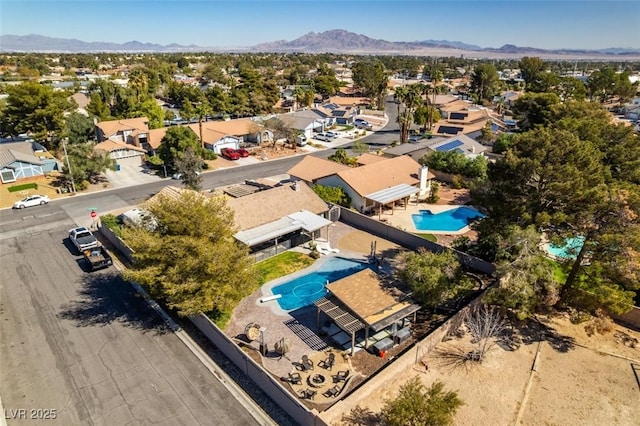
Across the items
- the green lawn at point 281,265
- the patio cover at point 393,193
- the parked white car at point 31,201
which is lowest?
the green lawn at point 281,265

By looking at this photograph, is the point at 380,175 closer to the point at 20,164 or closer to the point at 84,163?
the point at 84,163

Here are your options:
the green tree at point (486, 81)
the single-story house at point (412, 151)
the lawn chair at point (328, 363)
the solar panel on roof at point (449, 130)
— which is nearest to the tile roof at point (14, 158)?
the single-story house at point (412, 151)

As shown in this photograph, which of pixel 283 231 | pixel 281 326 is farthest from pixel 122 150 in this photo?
pixel 281 326

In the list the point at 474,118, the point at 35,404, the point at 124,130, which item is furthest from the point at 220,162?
the point at 474,118

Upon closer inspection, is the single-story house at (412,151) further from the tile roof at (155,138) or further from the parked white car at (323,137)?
the tile roof at (155,138)

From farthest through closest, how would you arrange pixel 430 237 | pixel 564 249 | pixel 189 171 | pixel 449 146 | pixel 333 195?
pixel 449 146, pixel 333 195, pixel 189 171, pixel 430 237, pixel 564 249

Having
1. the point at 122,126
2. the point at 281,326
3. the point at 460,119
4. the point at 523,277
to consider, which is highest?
the point at 122,126

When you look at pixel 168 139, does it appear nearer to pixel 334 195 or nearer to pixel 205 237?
pixel 334 195

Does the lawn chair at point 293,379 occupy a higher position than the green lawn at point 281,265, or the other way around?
the lawn chair at point 293,379
